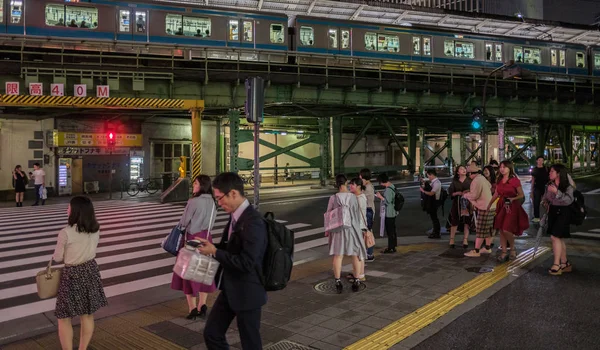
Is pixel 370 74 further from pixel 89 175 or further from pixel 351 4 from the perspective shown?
pixel 89 175

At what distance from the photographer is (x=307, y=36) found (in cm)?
2297

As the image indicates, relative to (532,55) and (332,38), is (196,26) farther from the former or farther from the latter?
(532,55)

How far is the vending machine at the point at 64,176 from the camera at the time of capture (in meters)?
23.7

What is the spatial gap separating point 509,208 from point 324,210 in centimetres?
961

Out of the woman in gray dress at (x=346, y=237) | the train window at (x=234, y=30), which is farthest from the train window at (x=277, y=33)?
the woman in gray dress at (x=346, y=237)

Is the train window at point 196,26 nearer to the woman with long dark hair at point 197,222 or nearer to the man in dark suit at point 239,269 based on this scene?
the woman with long dark hair at point 197,222

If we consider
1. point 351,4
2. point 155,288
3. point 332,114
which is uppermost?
point 351,4

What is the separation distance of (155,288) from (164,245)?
82.4 inches

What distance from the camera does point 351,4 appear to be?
3534 cm

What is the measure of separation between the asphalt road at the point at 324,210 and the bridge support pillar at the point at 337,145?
15.8ft

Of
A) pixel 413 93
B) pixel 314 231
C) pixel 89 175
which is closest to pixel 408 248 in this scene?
pixel 314 231

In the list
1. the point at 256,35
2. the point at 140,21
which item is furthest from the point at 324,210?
the point at 140,21

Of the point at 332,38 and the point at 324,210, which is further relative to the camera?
the point at 332,38

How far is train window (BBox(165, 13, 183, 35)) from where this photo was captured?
20516 mm
